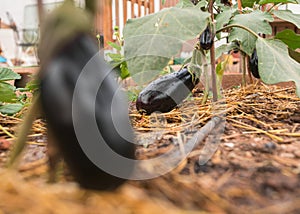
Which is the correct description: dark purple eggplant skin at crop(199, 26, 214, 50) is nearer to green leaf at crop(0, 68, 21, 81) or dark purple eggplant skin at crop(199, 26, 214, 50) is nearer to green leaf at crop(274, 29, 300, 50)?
green leaf at crop(274, 29, 300, 50)

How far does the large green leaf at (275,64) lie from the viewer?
67 cm

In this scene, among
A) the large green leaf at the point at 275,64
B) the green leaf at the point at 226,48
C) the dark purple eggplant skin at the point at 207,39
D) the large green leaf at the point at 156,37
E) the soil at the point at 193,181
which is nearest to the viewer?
the soil at the point at 193,181

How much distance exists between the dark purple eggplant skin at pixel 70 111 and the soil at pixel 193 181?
0.02 metres

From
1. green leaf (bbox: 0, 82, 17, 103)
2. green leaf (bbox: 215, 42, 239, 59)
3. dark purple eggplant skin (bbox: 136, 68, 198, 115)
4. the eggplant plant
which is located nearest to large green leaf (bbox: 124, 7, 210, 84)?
the eggplant plant

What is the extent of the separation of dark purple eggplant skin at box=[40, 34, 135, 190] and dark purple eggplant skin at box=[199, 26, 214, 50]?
1.45ft

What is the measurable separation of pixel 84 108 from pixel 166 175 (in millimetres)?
123

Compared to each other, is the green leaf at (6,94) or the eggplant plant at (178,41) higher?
the eggplant plant at (178,41)

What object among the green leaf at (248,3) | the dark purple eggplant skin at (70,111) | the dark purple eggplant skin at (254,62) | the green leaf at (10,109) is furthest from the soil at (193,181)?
the green leaf at (248,3)

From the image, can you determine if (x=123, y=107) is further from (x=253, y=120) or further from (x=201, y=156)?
(x=253, y=120)

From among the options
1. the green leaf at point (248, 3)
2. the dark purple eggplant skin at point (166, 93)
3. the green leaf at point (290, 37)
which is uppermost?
the green leaf at point (248, 3)

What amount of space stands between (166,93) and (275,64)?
25 cm

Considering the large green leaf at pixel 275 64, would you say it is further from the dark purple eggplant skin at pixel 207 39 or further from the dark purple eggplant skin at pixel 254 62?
the dark purple eggplant skin at pixel 254 62

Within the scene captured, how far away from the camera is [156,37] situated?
56 cm

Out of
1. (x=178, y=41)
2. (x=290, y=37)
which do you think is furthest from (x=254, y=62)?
(x=178, y=41)
